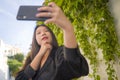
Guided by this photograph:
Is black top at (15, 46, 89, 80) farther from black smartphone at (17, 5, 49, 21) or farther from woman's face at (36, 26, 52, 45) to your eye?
black smartphone at (17, 5, 49, 21)

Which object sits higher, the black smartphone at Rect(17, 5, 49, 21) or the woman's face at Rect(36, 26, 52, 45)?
the black smartphone at Rect(17, 5, 49, 21)

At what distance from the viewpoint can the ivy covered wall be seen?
1.82 metres

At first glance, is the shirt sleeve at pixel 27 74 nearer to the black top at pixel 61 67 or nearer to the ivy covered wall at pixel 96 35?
the black top at pixel 61 67

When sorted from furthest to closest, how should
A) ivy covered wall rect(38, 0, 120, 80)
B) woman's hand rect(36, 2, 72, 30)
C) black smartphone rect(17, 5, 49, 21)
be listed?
1. ivy covered wall rect(38, 0, 120, 80)
2. black smartphone rect(17, 5, 49, 21)
3. woman's hand rect(36, 2, 72, 30)

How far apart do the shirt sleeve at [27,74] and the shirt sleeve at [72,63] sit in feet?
0.32

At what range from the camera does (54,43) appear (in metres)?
1.00

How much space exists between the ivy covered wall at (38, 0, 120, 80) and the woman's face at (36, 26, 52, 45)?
2.87 ft

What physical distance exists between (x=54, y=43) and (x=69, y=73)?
5.9 inches

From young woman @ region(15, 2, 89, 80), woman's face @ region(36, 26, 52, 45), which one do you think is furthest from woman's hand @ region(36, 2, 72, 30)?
woman's face @ region(36, 26, 52, 45)

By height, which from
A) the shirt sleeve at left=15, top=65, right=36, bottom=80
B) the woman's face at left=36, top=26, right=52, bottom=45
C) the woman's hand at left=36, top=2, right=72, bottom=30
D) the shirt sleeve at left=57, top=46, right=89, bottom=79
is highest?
the woman's hand at left=36, top=2, right=72, bottom=30

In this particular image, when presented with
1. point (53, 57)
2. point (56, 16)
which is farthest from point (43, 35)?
point (56, 16)

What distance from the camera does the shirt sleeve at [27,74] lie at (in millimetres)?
935

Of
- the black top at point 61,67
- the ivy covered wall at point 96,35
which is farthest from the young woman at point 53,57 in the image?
the ivy covered wall at point 96,35

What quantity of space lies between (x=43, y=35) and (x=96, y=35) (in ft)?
3.15
